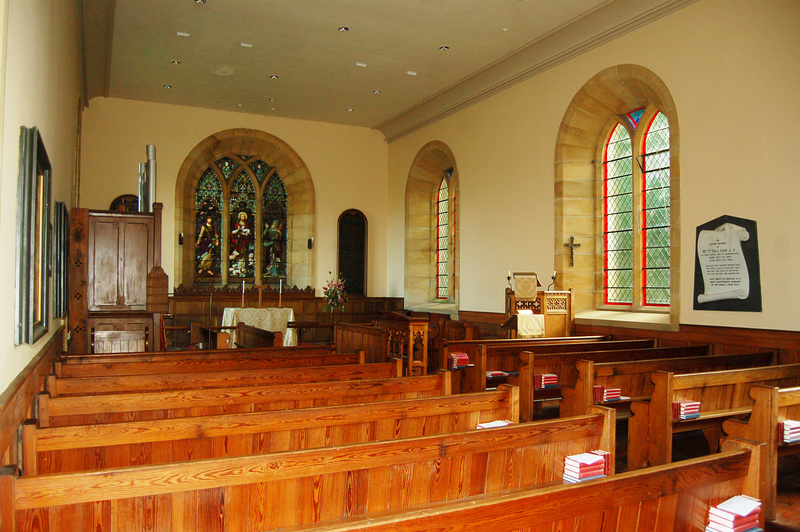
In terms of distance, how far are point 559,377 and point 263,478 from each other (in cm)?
369

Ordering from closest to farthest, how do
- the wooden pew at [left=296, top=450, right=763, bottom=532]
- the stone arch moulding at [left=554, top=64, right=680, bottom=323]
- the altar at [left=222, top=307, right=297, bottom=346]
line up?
the wooden pew at [left=296, top=450, right=763, bottom=532]
the stone arch moulding at [left=554, top=64, right=680, bottom=323]
the altar at [left=222, top=307, right=297, bottom=346]

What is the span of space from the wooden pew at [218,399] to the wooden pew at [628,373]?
1.02m

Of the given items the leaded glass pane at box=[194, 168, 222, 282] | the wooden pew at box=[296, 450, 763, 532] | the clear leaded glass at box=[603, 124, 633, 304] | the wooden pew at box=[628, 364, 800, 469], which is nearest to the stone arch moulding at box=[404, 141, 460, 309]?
the leaded glass pane at box=[194, 168, 222, 282]

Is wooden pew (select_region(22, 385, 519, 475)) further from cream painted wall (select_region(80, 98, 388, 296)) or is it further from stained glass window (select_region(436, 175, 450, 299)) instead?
cream painted wall (select_region(80, 98, 388, 296))

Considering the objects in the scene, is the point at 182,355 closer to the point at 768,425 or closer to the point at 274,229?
the point at 768,425

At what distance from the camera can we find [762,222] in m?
5.71

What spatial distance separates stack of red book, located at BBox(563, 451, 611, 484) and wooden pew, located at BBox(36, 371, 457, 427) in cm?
119

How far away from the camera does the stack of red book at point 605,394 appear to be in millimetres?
4188

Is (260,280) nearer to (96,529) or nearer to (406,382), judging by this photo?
(406,382)

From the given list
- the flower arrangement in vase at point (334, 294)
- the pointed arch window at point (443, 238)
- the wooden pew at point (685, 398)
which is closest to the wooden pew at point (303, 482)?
→ the wooden pew at point (685, 398)

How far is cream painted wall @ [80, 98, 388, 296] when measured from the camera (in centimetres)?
1038

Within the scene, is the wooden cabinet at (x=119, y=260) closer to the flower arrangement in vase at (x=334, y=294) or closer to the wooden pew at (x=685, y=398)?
the wooden pew at (x=685, y=398)

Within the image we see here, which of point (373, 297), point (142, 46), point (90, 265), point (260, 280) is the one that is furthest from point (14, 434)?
point (373, 297)

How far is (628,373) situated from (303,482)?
3.04 meters
